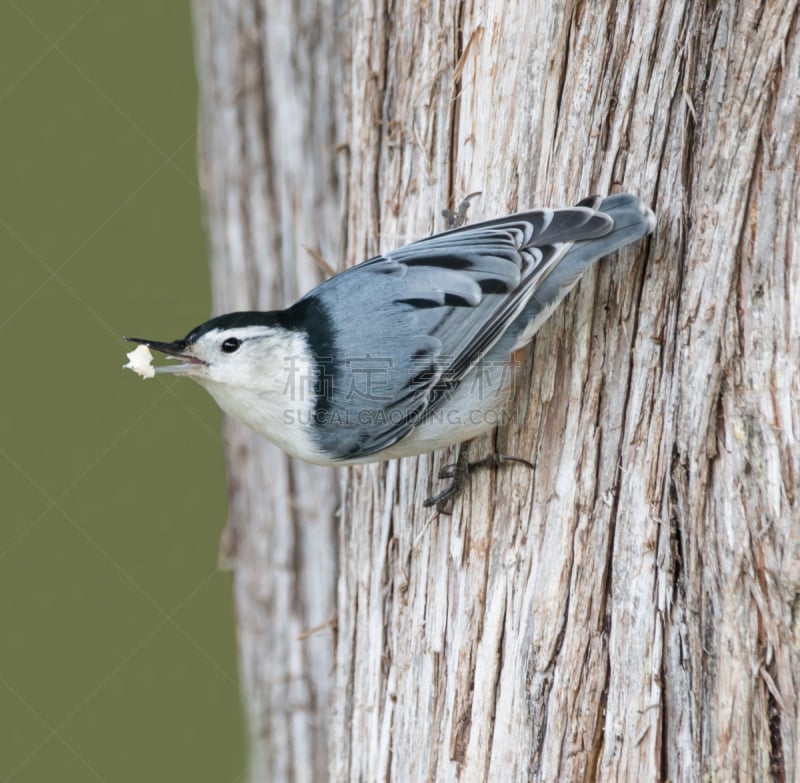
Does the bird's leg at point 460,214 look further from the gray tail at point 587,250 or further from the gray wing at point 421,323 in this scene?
the gray tail at point 587,250

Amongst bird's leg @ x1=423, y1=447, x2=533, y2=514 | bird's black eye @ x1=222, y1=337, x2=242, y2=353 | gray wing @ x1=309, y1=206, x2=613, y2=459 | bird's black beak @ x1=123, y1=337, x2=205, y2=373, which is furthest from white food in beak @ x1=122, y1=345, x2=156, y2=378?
bird's leg @ x1=423, y1=447, x2=533, y2=514

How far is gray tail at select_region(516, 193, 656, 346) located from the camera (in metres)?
2.23

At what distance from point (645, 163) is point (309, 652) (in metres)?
2.69

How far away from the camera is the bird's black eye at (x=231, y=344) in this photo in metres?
2.49

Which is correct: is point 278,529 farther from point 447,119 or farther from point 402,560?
point 447,119

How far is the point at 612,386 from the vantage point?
7.61ft

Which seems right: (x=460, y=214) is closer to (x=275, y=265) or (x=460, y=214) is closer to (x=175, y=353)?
(x=175, y=353)

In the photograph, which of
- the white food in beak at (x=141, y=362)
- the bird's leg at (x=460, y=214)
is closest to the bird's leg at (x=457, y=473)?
the bird's leg at (x=460, y=214)

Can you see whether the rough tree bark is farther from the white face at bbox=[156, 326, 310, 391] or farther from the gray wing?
the white face at bbox=[156, 326, 310, 391]

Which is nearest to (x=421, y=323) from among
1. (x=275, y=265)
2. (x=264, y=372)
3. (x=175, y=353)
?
(x=264, y=372)

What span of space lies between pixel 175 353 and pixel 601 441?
1.13 m

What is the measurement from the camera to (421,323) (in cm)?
245

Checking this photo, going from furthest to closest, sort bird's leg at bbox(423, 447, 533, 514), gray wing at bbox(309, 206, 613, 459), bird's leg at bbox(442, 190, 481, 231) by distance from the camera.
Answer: bird's leg at bbox(442, 190, 481, 231) < bird's leg at bbox(423, 447, 533, 514) < gray wing at bbox(309, 206, 613, 459)

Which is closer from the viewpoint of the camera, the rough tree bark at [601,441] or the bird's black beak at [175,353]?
the rough tree bark at [601,441]
